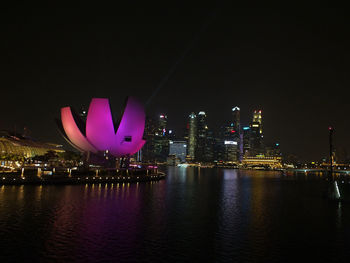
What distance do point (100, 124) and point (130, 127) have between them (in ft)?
11.9

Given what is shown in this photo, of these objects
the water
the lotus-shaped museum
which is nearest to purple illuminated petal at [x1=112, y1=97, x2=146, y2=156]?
the lotus-shaped museum

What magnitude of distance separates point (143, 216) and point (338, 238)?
31.0 feet

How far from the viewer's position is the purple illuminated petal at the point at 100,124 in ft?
113

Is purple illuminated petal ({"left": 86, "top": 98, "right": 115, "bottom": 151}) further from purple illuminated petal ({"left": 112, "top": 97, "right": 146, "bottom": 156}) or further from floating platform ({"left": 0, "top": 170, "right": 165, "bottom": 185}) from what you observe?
floating platform ({"left": 0, "top": 170, "right": 165, "bottom": 185})

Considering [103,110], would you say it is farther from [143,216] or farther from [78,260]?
[78,260]

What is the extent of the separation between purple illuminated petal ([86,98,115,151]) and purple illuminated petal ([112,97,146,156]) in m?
1.10

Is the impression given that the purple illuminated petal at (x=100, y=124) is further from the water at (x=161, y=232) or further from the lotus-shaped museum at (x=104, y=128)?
the water at (x=161, y=232)

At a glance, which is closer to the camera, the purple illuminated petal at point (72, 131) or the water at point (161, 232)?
the water at point (161, 232)

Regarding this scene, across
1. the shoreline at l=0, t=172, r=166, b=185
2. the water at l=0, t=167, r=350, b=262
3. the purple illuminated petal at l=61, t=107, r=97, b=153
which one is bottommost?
the water at l=0, t=167, r=350, b=262

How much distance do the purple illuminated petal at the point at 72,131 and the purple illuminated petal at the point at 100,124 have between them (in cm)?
129

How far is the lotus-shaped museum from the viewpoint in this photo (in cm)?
3481

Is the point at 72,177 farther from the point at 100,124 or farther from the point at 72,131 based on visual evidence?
the point at 72,131

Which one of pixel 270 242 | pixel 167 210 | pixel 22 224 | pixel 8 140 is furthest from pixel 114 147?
pixel 8 140

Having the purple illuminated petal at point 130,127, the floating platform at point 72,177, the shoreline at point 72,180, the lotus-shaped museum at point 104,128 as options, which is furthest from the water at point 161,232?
the purple illuminated petal at point 130,127
